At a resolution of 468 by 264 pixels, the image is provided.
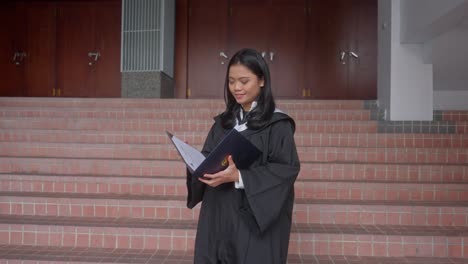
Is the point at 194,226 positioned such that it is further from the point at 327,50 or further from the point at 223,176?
the point at 327,50

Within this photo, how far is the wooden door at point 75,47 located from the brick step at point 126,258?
5699mm

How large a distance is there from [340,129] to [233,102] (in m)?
3.28

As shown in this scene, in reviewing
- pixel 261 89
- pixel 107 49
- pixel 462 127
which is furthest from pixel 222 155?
pixel 107 49

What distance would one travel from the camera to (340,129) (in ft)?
14.8

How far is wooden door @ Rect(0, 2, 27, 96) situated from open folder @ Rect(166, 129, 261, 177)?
26.4 feet

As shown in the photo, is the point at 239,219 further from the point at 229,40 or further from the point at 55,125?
the point at 229,40

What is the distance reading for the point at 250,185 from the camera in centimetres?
133

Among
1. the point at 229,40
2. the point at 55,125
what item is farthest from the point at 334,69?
the point at 55,125

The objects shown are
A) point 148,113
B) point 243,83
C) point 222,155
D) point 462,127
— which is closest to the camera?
point 222,155

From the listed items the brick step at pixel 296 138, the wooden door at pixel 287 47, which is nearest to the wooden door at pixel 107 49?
the wooden door at pixel 287 47

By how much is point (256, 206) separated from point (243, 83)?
0.45 metres

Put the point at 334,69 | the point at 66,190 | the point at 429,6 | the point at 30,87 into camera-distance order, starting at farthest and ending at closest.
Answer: the point at 30,87 → the point at 334,69 → the point at 429,6 → the point at 66,190

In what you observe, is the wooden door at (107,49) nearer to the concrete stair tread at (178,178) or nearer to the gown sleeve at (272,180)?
the concrete stair tread at (178,178)

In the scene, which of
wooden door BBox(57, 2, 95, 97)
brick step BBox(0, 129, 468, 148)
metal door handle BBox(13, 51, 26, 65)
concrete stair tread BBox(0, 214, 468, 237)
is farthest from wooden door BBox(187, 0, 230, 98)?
concrete stair tread BBox(0, 214, 468, 237)
